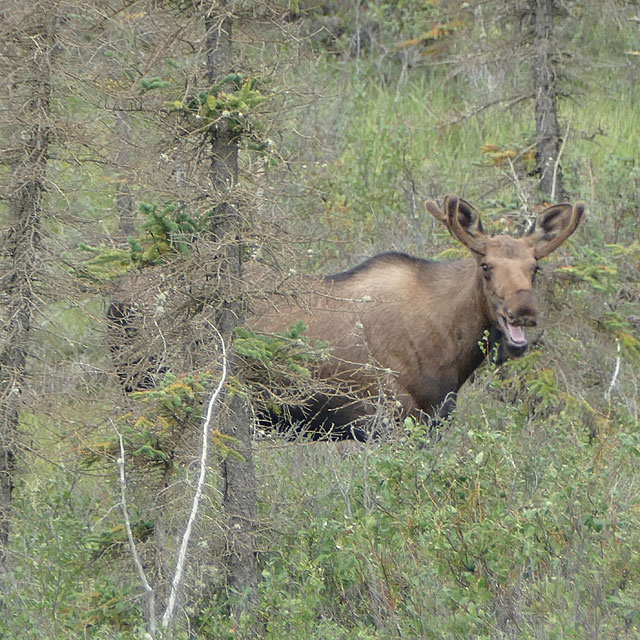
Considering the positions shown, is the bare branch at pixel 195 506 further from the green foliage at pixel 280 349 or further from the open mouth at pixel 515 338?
the open mouth at pixel 515 338

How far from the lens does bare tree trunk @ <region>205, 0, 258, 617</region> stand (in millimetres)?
6246

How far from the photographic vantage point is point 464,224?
→ 29.2ft

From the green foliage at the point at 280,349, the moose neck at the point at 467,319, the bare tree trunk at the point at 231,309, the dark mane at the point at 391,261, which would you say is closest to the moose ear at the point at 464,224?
the moose neck at the point at 467,319

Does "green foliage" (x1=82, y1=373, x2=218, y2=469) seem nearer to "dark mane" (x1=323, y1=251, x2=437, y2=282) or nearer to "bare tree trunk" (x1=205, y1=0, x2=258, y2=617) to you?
"bare tree trunk" (x1=205, y1=0, x2=258, y2=617)

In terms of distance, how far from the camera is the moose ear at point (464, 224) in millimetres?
8609

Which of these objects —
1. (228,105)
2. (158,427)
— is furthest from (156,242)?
(158,427)

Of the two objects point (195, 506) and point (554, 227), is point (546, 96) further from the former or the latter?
point (195, 506)

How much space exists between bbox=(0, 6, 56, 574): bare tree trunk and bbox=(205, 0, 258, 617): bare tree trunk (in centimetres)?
107

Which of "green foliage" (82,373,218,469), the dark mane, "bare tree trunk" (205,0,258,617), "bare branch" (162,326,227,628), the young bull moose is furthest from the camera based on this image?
the dark mane

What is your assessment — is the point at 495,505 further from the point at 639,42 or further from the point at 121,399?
the point at 639,42

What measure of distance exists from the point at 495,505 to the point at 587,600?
112cm

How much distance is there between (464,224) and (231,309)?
3.07 meters

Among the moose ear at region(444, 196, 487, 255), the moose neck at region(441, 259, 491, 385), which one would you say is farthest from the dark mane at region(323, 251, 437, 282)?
the moose ear at region(444, 196, 487, 255)

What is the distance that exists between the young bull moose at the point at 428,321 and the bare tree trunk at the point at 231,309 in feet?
6.00
